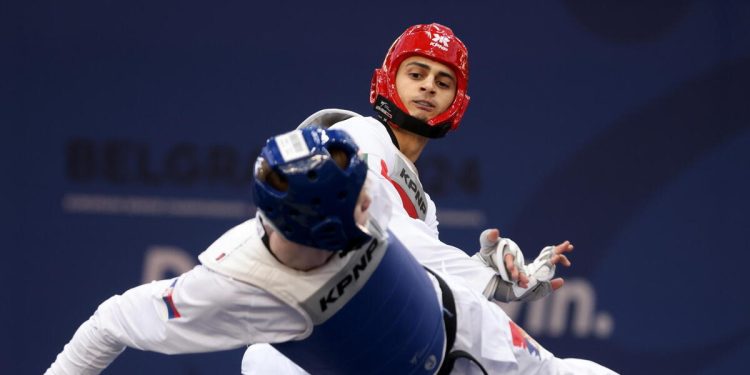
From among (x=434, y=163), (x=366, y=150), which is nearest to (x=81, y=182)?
(x=434, y=163)

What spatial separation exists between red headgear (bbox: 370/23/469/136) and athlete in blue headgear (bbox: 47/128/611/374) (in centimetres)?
136

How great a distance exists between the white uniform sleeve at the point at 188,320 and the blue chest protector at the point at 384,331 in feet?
0.36

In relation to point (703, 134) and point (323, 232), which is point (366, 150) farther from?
point (703, 134)

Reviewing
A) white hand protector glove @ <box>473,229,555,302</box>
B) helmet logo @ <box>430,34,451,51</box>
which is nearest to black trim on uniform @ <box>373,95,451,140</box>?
helmet logo @ <box>430,34,451,51</box>

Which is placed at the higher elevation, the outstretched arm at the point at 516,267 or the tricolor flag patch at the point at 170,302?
the tricolor flag patch at the point at 170,302

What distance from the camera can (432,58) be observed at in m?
4.96

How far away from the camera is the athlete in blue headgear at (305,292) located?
3139 millimetres

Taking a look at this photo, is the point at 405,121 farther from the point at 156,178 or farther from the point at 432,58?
the point at 156,178

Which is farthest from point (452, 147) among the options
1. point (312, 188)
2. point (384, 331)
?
point (312, 188)

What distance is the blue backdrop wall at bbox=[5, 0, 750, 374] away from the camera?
6359 millimetres

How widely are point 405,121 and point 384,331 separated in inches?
61.0

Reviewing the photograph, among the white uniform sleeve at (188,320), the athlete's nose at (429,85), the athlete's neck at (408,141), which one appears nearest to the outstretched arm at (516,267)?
the athlete's neck at (408,141)

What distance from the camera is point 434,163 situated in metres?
7.00

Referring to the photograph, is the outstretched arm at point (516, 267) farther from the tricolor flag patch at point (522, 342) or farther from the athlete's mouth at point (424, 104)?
the athlete's mouth at point (424, 104)
